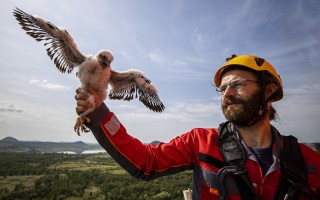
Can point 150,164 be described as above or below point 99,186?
above

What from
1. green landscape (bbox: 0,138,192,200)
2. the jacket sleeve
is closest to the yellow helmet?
the jacket sleeve

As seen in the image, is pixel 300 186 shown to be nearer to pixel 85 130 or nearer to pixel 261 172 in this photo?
pixel 261 172

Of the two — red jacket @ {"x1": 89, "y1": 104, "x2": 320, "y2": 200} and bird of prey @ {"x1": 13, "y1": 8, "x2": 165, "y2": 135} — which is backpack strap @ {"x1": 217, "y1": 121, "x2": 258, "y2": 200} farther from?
bird of prey @ {"x1": 13, "y1": 8, "x2": 165, "y2": 135}

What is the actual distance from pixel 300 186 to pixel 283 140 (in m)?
0.74

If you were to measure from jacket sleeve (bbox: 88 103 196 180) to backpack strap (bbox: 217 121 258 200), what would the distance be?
0.49 meters

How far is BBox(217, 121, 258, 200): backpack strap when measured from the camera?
2.71m

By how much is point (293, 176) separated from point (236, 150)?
0.67 m

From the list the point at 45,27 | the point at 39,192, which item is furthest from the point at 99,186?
the point at 45,27

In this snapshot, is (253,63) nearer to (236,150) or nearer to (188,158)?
(236,150)

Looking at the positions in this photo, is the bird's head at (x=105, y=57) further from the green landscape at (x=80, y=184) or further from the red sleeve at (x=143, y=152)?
the green landscape at (x=80, y=184)

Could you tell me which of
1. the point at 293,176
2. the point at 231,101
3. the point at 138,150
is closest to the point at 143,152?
the point at 138,150

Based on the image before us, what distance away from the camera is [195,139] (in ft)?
11.3

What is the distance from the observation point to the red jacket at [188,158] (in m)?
2.77

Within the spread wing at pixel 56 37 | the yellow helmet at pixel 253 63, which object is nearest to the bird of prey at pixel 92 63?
the spread wing at pixel 56 37
